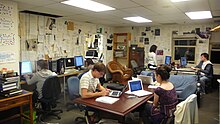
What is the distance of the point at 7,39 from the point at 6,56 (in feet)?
0.98

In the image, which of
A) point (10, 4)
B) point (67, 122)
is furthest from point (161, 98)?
Result: point (10, 4)

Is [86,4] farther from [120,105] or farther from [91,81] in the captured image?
[120,105]

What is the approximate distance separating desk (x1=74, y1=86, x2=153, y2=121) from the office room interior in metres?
0.24

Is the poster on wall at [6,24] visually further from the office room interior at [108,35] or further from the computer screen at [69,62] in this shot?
the computer screen at [69,62]

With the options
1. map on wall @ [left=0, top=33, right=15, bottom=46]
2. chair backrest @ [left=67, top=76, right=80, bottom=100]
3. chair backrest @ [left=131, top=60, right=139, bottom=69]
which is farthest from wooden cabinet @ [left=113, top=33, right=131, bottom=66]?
map on wall @ [left=0, top=33, right=15, bottom=46]

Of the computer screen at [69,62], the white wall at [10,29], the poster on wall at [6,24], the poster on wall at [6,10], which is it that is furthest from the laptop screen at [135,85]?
the computer screen at [69,62]

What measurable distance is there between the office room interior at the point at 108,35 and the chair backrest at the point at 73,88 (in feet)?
1.87

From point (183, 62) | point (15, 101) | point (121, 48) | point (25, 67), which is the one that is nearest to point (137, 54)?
point (121, 48)

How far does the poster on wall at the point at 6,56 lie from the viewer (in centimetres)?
294

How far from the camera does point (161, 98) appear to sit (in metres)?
2.37

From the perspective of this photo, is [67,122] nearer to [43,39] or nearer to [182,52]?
[43,39]

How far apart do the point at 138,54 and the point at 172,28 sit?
5.32ft

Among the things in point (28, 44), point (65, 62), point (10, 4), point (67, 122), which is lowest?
point (67, 122)

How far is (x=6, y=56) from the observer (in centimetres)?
301
